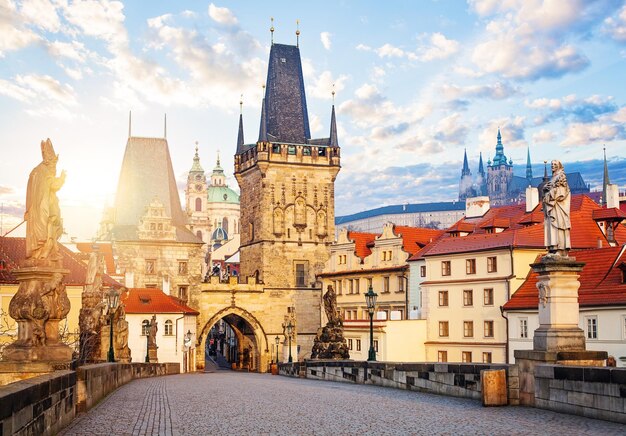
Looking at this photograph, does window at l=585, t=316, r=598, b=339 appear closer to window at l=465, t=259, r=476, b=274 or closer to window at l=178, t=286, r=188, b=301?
window at l=465, t=259, r=476, b=274

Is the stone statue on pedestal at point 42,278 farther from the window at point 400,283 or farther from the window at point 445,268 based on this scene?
the window at point 400,283

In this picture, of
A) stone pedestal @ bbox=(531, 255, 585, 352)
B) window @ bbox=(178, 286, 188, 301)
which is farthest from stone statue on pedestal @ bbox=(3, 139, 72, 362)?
window @ bbox=(178, 286, 188, 301)

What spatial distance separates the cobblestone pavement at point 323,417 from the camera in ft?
41.7

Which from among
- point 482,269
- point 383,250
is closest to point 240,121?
point 383,250

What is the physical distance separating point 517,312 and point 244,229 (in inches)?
1567

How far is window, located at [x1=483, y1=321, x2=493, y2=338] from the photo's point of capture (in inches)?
1978

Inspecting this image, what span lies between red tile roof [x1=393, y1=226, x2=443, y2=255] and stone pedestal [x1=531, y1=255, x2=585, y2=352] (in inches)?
1956

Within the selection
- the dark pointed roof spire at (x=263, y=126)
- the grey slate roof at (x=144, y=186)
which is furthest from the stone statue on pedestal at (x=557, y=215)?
the dark pointed roof spire at (x=263, y=126)

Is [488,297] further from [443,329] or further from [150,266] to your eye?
[150,266]

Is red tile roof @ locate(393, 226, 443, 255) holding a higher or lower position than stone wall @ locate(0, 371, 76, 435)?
higher

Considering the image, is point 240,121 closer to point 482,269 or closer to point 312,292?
point 312,292

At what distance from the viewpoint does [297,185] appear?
80.2 metres

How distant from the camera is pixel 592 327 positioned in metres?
40.0

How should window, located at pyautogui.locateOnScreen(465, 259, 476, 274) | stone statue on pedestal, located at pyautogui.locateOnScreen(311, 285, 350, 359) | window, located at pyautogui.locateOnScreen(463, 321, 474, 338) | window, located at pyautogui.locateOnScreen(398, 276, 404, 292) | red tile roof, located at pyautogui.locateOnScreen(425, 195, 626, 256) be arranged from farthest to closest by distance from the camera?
window, located at pyautogui.locateOnScreen(398, 276, 404, 292)
window, located at pyautogui.locateOnScreen(465, 259, 476, 274)
window, located at pyautogui.locateOnScreen(463, 321, 474, 338)
red tile roof, located at pyautogui.locateOnScreen(425, 195, 626, 256)
stone statue on pedestal, located at pyautogui.locateOnScreen(311, 285, 350, 359)
